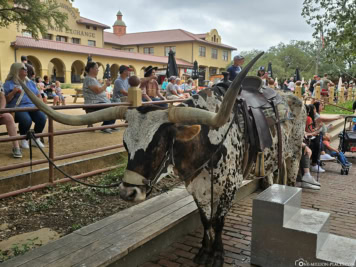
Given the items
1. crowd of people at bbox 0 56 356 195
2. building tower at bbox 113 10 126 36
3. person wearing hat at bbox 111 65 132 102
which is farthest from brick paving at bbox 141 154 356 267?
building tower at bbox 113 10 126 36

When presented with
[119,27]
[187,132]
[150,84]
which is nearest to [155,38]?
[119,27]

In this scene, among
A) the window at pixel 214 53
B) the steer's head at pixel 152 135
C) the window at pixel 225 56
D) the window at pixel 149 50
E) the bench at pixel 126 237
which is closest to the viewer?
the steer's head at pixel 152 135

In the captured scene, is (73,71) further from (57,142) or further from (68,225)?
(68,225)

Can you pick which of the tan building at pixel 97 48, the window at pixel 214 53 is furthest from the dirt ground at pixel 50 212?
the window at pixel 214 53

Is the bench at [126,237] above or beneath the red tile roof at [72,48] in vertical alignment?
beneath

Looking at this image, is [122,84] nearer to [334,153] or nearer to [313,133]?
[313,133]

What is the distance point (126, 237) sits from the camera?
3455 mm

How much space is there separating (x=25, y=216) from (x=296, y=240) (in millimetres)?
3294

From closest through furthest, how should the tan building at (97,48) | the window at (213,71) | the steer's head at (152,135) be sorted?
1. the steer's head at (152,135)
2. the tan building at (97,48)
3. the window at (213,71)

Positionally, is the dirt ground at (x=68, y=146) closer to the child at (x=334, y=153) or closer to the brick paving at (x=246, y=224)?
the brick paving at (x=246, y=224)

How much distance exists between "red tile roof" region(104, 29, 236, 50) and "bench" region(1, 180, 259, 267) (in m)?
48.3

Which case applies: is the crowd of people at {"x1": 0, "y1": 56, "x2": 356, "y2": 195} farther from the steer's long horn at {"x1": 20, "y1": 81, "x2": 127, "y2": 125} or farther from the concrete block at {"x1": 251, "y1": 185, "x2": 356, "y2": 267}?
the concrete block at {"x1": 251, "y1": 185, "x2": 356, "y2": 267}

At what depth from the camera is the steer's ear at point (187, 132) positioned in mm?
2861

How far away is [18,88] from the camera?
6027 mm
